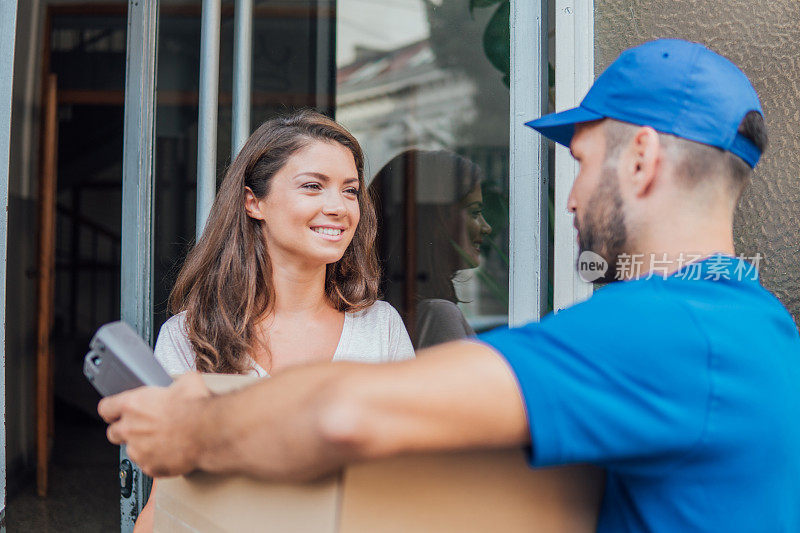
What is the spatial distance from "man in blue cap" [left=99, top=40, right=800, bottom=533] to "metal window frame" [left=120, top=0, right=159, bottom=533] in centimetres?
111

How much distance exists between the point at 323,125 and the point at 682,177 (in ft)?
3.63

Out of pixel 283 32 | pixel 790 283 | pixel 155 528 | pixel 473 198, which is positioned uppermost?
pixel 283 32

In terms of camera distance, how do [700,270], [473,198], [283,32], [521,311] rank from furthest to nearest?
[283,32] → [473,198] → [521,311] → [700,270]

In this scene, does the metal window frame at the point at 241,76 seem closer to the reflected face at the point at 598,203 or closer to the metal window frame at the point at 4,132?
the metal window frame at the point at 4,132

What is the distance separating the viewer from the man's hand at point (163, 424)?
750mm

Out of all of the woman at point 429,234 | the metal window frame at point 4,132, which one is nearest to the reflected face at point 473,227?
the woman at point 429,234

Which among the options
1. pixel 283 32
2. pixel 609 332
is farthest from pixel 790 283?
pixel 283 32

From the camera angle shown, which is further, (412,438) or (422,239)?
(422,239)

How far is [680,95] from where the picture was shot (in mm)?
850

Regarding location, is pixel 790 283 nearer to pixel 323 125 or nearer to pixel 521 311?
pixel 521 311

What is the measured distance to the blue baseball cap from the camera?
85cm

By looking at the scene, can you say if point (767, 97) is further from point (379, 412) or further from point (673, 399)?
point (379, 412)

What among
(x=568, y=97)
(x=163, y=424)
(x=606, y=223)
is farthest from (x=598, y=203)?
(x=568, y=97)

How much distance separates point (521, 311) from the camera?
63.1 inches
